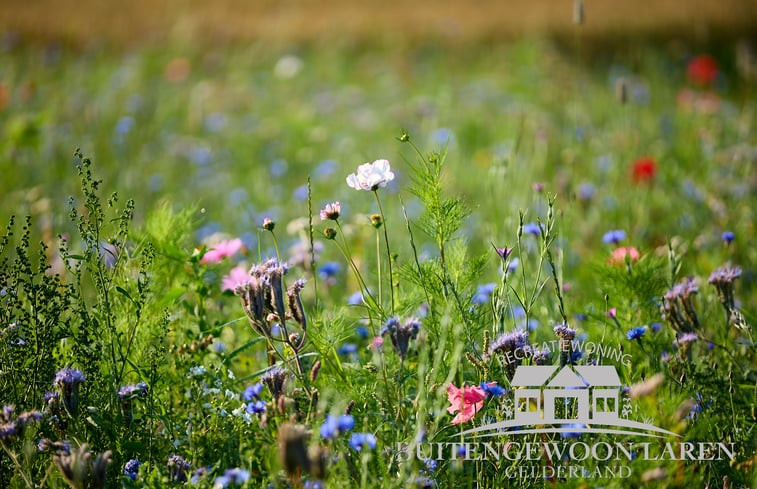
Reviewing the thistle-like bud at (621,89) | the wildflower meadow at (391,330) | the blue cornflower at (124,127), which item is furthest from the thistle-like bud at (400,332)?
the blue cornflower at (124,127)

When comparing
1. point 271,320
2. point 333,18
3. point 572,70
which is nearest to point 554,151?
point 572,70

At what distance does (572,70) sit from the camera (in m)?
5.16

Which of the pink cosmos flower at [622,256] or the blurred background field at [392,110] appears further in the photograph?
the blurred background field at [392,110]

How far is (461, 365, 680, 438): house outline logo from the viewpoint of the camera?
1.51 metres

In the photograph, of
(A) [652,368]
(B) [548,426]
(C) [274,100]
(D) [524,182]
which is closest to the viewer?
(B) [548,426]

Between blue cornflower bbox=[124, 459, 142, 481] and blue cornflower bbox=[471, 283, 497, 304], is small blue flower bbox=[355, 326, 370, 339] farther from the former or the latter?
blue cornflower bbox=[124, 459, 142, 481]

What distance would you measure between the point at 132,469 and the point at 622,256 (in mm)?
1454

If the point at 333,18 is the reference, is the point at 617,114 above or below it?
below

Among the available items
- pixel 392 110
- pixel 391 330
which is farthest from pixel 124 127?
pixel 391 330

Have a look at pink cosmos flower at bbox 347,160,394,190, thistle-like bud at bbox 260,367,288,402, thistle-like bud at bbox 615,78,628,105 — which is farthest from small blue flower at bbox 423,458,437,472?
thistle-like bud at bbox 615,78,628,105

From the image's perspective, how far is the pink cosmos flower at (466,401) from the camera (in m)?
1.50

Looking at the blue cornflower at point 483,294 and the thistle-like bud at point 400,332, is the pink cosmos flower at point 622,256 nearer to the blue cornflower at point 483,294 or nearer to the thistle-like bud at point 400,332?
the blue cornflower at point 483,294

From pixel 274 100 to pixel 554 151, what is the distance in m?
2.88

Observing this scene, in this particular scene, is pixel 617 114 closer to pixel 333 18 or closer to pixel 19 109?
pixel 19 109
